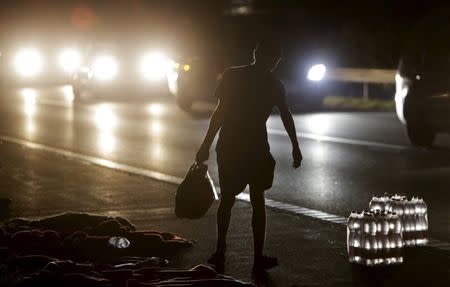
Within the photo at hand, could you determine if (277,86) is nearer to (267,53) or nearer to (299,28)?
(267,53)

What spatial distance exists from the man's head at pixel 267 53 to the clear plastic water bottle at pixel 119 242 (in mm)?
1730

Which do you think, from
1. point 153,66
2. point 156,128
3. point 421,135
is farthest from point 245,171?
point 153,66

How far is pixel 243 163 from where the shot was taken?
370 inches

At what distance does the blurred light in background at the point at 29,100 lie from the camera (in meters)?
29.2

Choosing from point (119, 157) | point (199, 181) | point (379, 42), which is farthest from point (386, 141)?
point (379, 42)

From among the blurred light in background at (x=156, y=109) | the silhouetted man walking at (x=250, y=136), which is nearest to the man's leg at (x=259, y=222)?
the silhouetted man walking at (x=250, y=136)

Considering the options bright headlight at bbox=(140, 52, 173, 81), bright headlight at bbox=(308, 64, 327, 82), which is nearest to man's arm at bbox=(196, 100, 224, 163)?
bright headlight at bbox=(308, 64, 327, 82)

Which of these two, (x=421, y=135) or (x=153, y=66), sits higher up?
(x=153, y=66)

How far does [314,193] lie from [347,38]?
20.6 meters

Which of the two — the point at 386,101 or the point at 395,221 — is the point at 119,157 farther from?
the point at 386,101

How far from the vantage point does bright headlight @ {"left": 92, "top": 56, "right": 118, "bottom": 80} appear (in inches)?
1425

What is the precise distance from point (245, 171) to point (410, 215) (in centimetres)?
145

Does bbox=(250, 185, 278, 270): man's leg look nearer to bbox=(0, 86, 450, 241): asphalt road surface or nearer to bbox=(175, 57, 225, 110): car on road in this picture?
bbox=(0, 86, 450, 241): asphalt road surface

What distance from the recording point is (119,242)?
9.66 metres
